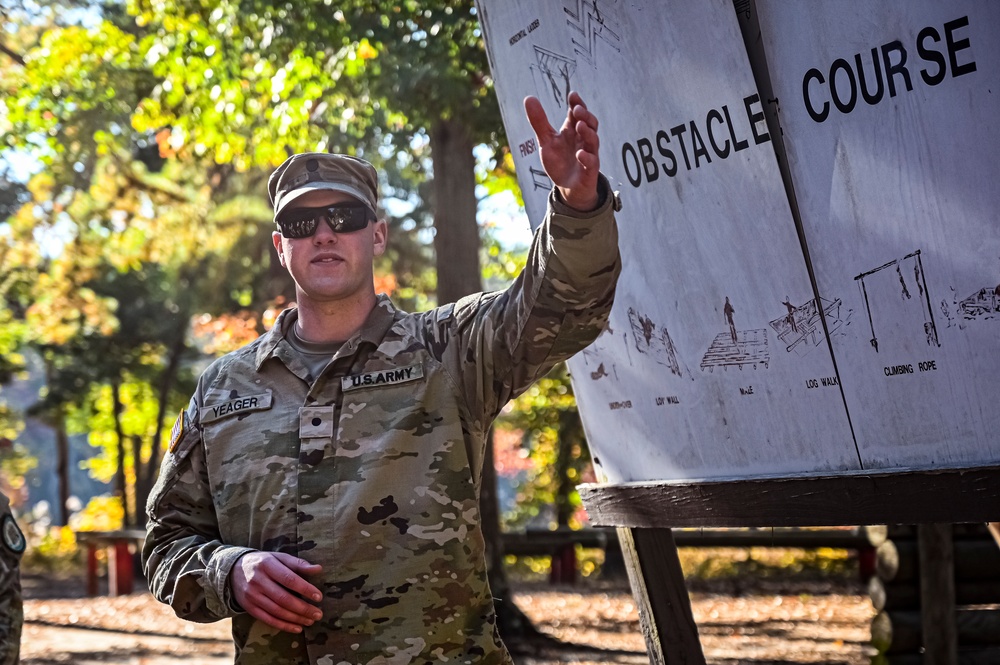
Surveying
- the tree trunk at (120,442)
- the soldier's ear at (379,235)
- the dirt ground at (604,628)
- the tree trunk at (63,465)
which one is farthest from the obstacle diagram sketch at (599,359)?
the tree trunk at (63,465)

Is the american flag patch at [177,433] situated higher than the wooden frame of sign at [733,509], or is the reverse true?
the american flag patch at [177,433]

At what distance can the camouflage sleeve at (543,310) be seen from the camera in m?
2.50

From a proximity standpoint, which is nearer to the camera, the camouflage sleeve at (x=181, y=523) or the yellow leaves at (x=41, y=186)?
the camouflage sleeve at (x=181, y=523)

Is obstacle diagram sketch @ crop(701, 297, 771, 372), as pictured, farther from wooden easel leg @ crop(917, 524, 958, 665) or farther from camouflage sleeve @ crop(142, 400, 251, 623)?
wooden easel leg @ crop(917, 524, 958, 665)

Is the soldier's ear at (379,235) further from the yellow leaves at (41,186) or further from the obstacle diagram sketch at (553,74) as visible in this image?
the yellow leaves at (41,186)

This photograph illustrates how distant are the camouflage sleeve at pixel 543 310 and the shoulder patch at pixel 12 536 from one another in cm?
173

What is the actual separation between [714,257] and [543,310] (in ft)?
2.59

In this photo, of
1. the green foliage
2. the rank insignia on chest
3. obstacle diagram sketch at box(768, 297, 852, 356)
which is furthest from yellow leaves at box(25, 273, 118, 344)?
obstacle diagram sketch at box(768, 297, 852, 356)

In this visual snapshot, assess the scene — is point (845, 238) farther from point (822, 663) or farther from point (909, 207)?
point (822, 663)

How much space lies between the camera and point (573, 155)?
2477 mm

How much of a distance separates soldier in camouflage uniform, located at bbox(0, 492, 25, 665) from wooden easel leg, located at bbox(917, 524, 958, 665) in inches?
186

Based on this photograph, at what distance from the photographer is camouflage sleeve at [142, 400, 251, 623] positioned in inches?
118

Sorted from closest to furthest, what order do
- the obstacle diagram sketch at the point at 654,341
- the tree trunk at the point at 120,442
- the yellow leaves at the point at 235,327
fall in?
the obstacle diagram sketch at the point at 654,341
the yellow leaves at the point at 235,327
the tree trunk at the point at 120,442

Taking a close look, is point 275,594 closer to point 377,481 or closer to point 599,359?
point 377,481
